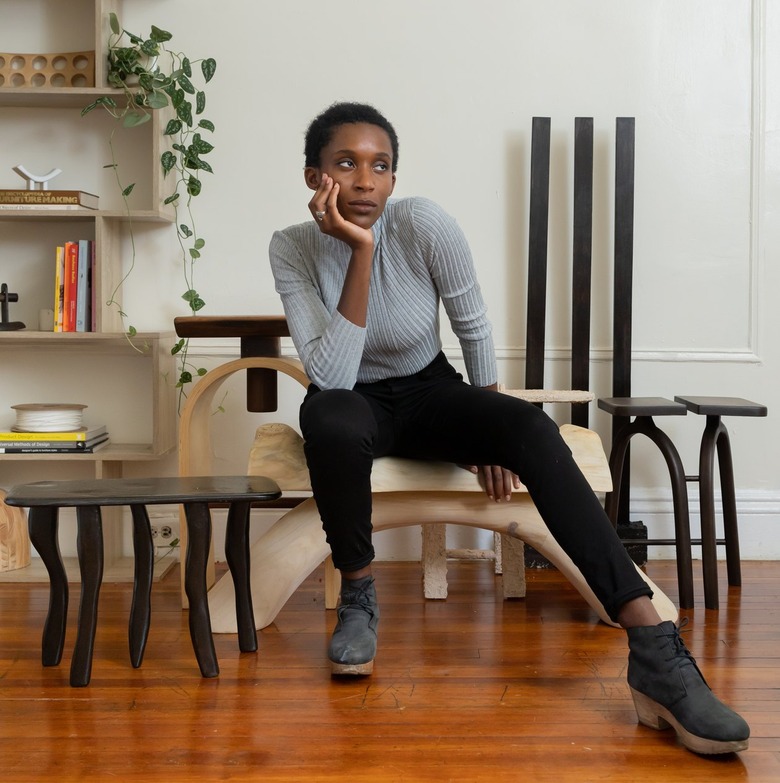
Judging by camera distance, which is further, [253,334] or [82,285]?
[82,285]

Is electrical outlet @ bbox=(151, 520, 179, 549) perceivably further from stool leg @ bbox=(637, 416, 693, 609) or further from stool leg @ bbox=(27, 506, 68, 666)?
stool leg @ bbox=(637, 416, 693, 609)

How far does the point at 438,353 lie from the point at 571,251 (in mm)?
1043

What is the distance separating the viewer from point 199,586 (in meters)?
1.95

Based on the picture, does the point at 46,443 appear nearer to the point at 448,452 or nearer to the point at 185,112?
the point at 185,112

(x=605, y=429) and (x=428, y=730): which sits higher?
(x=605, y=429)

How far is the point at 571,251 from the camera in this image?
3111 mm

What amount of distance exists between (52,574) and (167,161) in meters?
1.43

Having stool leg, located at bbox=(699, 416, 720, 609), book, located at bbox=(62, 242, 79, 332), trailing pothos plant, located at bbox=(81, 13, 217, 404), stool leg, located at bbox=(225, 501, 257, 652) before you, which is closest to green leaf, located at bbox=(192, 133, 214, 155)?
trailing pothos plant, located at bbox=(81, 13, 217, 404)

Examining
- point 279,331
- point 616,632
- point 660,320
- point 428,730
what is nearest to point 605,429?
point 660,320

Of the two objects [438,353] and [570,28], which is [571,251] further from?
[438,353]

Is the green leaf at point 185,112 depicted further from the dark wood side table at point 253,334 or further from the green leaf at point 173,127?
the dark wood side table at point 253,334

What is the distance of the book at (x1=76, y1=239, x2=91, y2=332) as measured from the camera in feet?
9.48

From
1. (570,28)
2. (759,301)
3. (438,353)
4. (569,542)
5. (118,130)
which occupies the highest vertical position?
(570,28)

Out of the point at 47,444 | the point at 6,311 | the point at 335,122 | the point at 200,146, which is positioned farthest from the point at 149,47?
the point at 47,444
